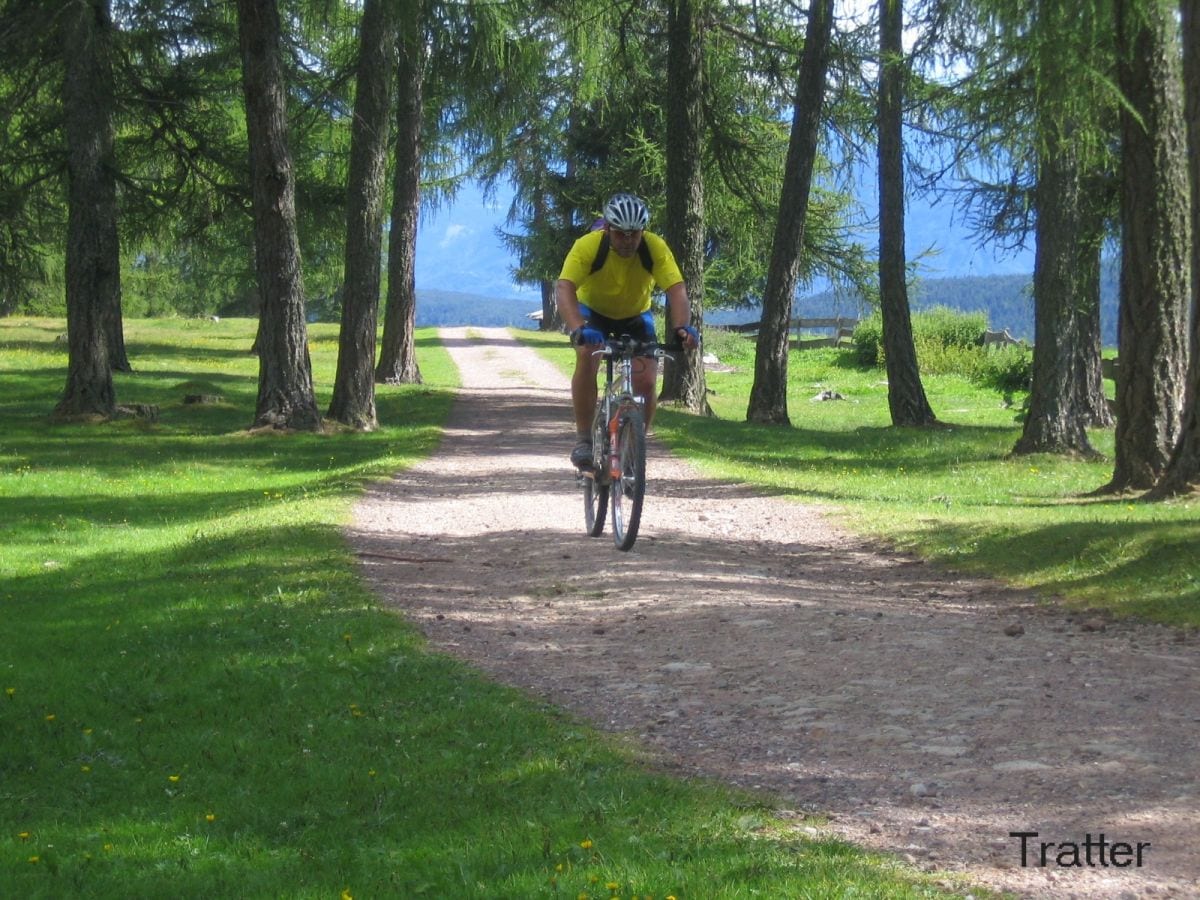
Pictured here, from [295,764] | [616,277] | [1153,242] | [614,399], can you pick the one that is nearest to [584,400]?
[614,399]

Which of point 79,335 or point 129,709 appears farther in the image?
point 79,335

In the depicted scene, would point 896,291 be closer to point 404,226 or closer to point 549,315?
point 404,226

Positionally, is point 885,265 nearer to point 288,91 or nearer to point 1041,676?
point 288,91

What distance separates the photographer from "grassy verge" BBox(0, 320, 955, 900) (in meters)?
4.73

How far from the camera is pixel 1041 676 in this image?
6.68 metres

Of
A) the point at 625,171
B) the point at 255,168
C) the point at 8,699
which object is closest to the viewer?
the point at 8,699

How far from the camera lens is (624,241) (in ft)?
30.1

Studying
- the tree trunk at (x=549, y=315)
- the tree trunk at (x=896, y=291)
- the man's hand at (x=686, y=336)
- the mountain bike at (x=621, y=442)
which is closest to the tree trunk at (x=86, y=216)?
the tree trunk at (x=896, y=291)

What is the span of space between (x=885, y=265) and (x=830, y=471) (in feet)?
27.0

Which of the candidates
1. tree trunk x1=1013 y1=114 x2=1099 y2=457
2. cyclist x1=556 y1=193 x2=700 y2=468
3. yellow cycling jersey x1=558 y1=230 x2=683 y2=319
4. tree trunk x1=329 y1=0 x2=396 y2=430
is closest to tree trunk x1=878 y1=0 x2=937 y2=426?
tree trunk x1=1013 y1=114 x2=1099 y2=457

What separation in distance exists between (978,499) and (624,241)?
773 cm

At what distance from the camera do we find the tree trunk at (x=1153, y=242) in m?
13.5

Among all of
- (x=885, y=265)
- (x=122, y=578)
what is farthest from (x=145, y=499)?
(x=885, y=265)

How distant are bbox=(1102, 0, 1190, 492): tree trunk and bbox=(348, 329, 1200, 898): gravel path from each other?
396cm
